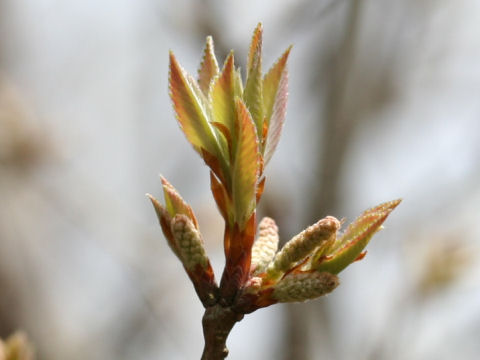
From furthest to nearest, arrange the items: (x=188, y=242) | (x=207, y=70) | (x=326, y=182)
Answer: (x=326, y=182) → (x=207, y=70) → (x=188, y=242)

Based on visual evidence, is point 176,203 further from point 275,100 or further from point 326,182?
point 326,182

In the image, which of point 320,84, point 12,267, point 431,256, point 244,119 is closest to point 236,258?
point 244,119

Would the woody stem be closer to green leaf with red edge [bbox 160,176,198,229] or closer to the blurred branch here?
green leaf with red edge [bbox 160,176,198,229]

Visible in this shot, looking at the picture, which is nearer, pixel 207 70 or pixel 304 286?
pixel 304 286

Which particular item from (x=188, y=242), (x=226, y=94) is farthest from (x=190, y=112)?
(x=188, y=242)

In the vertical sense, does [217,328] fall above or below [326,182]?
below

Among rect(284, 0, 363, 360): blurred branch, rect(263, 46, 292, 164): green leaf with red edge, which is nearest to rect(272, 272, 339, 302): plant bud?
rect(263, 46, 292, 164): green leaf with red edge

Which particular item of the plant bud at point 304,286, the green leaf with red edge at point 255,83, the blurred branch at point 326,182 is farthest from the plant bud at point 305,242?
the blurred branch at point 326,182
